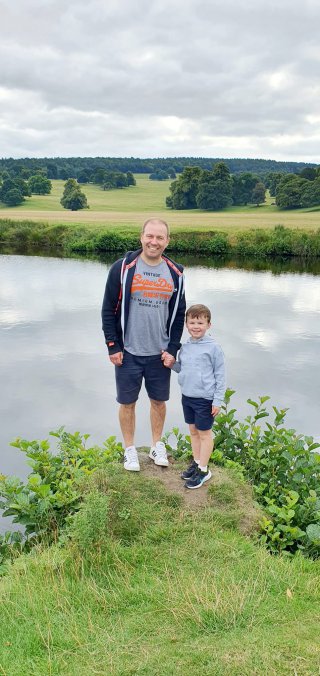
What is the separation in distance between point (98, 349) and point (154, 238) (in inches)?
495

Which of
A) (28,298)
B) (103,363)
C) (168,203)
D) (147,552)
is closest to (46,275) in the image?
(28,298)

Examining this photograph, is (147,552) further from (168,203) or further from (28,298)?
(168,203)

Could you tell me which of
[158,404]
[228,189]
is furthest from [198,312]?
[228,189]

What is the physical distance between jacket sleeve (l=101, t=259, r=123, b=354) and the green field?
39.0 meters

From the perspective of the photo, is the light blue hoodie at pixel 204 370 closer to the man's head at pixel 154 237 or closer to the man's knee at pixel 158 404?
the man's knee at pixel 158 404

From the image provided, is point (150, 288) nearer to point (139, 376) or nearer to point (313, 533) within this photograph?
point (139, 376)

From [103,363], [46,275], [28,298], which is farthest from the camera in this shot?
[46,275]

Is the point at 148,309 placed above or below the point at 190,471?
above

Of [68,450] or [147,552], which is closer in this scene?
[147,552]

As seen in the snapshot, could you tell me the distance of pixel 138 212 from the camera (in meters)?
70.6

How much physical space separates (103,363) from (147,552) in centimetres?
1136

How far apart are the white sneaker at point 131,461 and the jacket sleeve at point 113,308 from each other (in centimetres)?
109

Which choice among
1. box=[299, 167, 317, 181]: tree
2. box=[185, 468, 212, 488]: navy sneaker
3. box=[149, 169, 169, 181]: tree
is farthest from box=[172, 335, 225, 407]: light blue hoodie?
box=[149, 169, 169, 181]: tree

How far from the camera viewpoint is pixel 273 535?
5.01m
